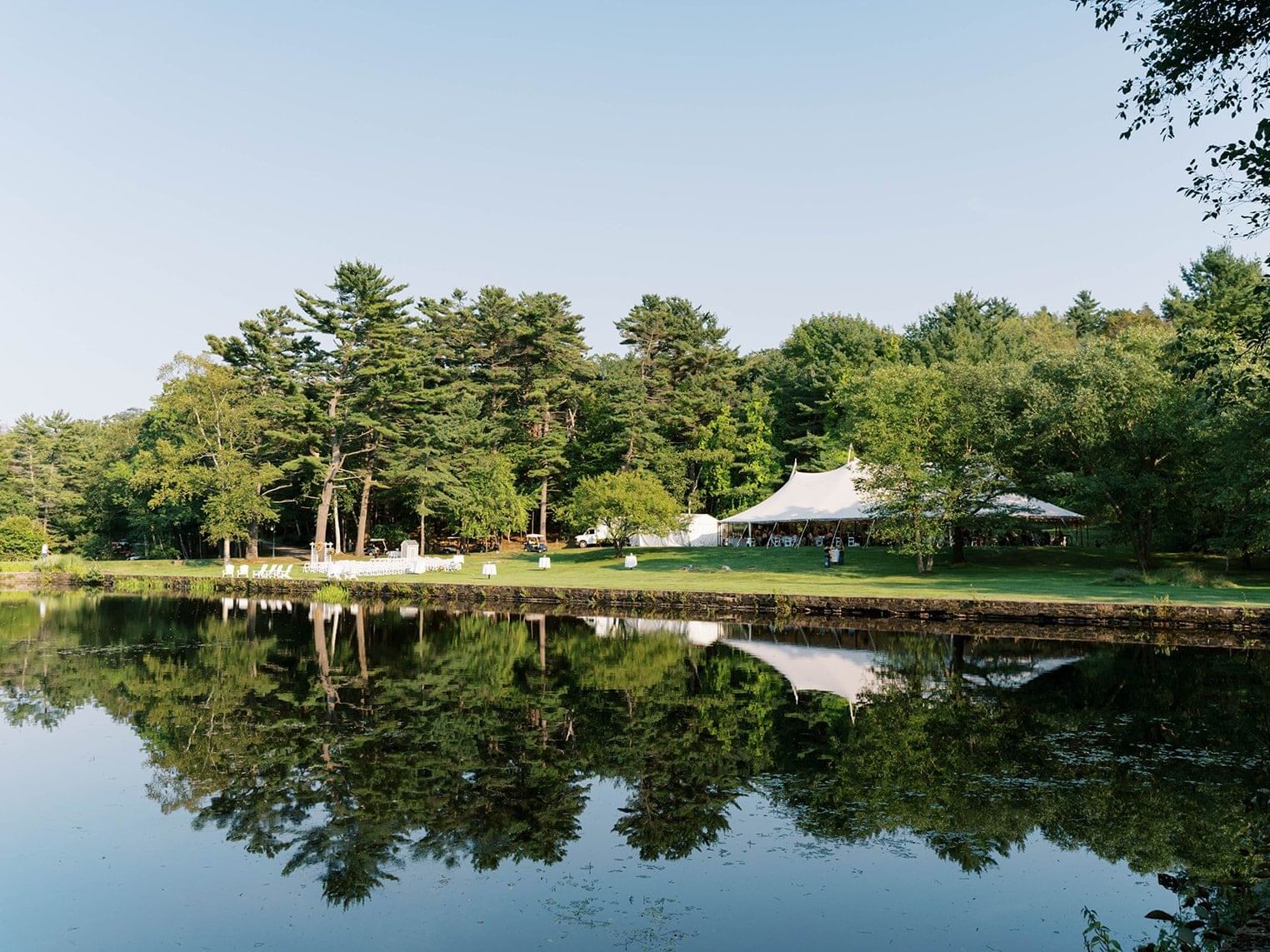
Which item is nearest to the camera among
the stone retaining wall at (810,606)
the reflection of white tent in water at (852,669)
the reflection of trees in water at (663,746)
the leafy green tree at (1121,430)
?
the reflection of trees in water at (663,746)

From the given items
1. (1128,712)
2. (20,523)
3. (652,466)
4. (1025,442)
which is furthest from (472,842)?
(20,523)

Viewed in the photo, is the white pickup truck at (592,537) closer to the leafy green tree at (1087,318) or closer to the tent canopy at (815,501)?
the tent canopy at (815,501)

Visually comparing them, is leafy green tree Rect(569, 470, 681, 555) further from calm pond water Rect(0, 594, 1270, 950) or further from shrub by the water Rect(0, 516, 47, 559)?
shrub by the water Rect(0, 516, 47, 559)

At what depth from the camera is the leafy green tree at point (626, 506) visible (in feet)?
141

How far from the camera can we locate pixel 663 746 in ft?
40.2

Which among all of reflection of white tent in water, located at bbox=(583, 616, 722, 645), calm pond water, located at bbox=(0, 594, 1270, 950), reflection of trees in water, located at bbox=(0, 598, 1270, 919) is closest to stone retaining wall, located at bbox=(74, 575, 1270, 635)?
reflection of white tent in water, located at bbox=(583, 616, 722, 645)

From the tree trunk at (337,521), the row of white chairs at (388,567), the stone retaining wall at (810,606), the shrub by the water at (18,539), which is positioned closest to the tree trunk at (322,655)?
the stone retaining wall at (810,606)

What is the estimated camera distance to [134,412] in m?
104

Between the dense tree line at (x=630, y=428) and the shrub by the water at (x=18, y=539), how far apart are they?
4931 mm

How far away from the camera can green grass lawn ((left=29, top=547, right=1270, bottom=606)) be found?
2655 centimetres

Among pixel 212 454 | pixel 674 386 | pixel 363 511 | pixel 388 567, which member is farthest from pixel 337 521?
pixel 674 386

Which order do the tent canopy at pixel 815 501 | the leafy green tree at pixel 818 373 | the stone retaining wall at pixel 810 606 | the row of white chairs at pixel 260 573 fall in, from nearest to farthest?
the stone retaining wall at pixel 810 606 < the row of white chairs at pixel 260 573 < the tent canopy at pixel 815 501 < the leafy green tree at pixel 818 373

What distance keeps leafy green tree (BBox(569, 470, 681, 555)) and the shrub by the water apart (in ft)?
108

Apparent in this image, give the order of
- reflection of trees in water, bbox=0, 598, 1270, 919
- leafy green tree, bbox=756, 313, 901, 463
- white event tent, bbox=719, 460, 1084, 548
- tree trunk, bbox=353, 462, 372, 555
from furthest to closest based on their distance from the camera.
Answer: leafy green tree, bbox=756, 313, 901, 463 → tree trunk, bbox=353, 462, 372, 555 → white event tent, bbox=719, 460, 1084, 548 → reflection of trees in water, bbox=0, 598, 1270, 919
